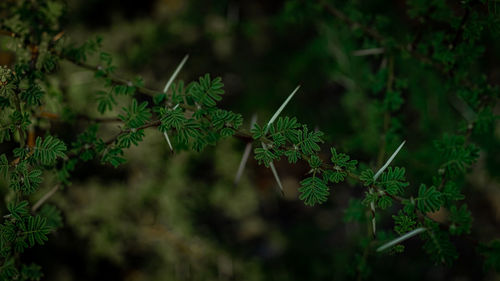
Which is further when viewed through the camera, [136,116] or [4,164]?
[136,116]

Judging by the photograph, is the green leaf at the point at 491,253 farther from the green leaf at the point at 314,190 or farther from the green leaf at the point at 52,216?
the green leaf at the point at 52,216

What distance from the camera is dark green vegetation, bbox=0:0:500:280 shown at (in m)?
1.36

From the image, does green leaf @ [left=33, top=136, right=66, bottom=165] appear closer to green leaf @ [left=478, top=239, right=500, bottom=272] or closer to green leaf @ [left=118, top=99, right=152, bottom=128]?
green leaf @ [left=118, top=99, right=152, bottom=128]

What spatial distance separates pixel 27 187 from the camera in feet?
4.12

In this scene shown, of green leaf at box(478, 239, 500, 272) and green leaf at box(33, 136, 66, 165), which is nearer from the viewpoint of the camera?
green leaf at box(33, 136, 66, 165)

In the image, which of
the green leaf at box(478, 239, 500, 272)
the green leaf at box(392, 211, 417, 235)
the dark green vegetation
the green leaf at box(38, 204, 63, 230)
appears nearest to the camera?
the green leaf at box(392, 211, 417, 235)

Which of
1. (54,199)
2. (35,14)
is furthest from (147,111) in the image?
(54,199)

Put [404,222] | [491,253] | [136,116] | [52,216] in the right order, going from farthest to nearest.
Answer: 1. [52,216]
2. [491,253]
3. [136,116]
4. [404,222]

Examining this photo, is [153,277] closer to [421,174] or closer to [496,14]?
[421,174]

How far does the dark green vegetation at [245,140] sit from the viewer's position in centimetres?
136

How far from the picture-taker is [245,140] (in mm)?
1551

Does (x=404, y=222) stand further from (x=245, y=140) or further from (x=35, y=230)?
(x=35, y=230)

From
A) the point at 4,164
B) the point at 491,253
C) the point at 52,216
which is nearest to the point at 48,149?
the point at 4,164

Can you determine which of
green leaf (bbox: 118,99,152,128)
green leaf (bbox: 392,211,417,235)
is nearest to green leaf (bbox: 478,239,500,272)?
green leaf (bbox: 392,211,417,235)
